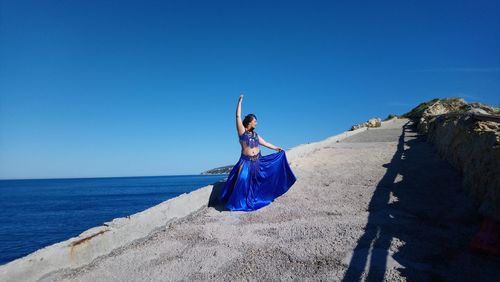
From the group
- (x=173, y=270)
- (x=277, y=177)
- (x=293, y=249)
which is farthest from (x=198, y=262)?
(x=277, y=177)

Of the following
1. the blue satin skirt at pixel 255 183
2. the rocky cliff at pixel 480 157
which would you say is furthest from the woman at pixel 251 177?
the rocky cliff at pixel 480 157

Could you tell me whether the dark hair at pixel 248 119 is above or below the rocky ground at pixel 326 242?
above

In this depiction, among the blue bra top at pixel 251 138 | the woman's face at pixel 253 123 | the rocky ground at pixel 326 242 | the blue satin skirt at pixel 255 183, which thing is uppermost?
the woman's face at pixel 253 123

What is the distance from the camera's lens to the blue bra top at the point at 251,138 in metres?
6.26

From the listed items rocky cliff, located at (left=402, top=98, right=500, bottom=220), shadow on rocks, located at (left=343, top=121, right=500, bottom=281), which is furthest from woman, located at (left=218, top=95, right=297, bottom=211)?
rocky cliff, located at (left=402, top=98, right=500, bottom=220)

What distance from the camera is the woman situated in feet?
19.3

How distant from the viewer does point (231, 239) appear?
4316 mm

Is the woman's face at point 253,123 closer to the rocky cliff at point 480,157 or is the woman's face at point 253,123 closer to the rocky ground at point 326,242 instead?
the rocky ground at point 326,242

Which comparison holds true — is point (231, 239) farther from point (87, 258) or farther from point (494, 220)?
point (494, 220)

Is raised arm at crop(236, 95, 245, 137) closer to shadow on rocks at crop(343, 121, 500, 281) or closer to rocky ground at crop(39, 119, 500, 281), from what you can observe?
rocky ground at crop(39, 119, 500, 281)

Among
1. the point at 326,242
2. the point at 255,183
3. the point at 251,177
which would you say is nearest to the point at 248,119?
the point at 251,177

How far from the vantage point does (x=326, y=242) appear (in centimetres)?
391

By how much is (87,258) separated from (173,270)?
123 cm

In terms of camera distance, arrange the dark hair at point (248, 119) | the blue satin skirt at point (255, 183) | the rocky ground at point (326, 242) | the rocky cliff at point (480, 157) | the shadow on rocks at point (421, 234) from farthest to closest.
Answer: the dark hair at point (248, 119) → the blue satin skirt at point (255, 183) → the rocky cliff at point (480, 157) → the rocky ground at point (326, 242) → the shadow on rocks at point (421, 234)
